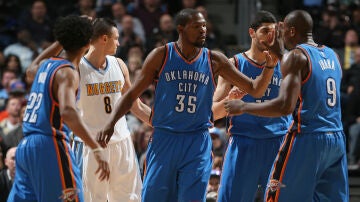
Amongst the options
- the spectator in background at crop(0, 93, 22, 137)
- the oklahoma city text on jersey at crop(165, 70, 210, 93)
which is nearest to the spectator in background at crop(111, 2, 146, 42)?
the spectator in background at crop(0, 93, 22, 137)

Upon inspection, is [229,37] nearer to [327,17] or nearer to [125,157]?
[327,17]

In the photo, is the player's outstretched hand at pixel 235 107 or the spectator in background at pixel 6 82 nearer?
the player's outstretched hand at pixel 235 107

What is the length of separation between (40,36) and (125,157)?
7.31 meters

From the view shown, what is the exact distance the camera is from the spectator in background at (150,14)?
14.9 meters

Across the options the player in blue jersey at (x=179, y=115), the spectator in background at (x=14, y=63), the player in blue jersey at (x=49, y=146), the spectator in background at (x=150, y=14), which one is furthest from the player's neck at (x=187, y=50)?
the spectator in background at (x=150, y=14)

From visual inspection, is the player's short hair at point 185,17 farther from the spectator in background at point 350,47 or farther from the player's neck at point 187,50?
the spectator in background at point 350,47

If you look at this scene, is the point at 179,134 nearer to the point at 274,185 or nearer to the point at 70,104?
the point at 274,185

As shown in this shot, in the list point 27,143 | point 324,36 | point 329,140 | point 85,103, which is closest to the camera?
point 27,143

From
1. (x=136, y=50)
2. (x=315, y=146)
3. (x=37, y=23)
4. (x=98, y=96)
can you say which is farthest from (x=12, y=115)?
(x=315, y=146)

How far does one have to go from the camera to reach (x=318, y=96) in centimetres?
675

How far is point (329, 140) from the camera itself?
22.3ft

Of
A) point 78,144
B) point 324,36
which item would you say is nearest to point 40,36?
point 324,36

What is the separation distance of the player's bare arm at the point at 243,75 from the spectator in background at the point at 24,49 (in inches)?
298

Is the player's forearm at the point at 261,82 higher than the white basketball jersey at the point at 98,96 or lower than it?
higher
